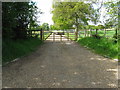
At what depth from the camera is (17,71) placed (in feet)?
15.1

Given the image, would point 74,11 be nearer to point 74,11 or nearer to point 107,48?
point 74,11

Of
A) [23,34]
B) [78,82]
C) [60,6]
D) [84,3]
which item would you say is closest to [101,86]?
[78,82]

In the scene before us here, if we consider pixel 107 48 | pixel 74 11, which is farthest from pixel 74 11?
pixel 107 48

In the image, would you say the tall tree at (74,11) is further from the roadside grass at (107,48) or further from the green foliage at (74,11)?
the roadside grass at (107,48)

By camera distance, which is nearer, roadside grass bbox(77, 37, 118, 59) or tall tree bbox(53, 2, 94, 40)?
roadside grass bbox(77, 37, 118, 59)

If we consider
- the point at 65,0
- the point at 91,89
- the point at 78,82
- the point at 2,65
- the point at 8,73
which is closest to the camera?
the point at 91,89

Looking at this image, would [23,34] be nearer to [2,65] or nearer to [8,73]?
[2,65]

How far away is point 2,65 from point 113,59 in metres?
5.16

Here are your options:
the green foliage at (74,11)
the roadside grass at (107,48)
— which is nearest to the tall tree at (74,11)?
the green foliage at (74,11)

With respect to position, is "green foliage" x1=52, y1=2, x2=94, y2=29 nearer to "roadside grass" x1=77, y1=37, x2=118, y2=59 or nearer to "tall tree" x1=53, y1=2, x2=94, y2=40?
"tall tree" x1=53, y1=2, x2=94, y2=40

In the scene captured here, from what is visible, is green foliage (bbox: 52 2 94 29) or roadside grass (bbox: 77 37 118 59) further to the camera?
green foliage (bbox: 52 2 94 29)

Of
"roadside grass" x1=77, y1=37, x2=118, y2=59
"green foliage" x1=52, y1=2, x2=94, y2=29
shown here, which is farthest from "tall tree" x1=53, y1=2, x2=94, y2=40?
"roadside grass" x1=77, y1=37, x2=118, y2=59

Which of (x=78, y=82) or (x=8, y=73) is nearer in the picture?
(x=78, y=82)

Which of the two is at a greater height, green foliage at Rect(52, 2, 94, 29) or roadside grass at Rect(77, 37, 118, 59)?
green foliage at Rect(52, 2, 94, 29)
